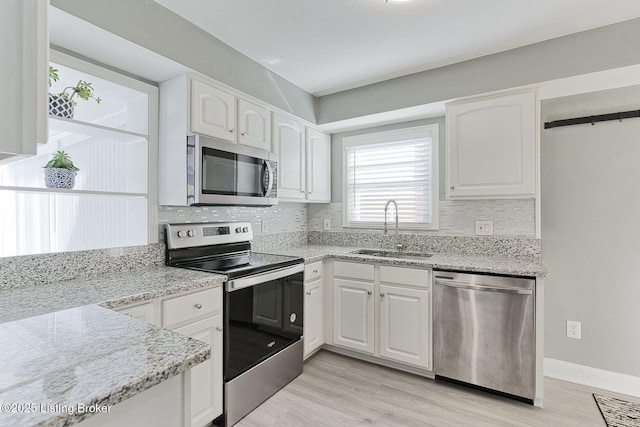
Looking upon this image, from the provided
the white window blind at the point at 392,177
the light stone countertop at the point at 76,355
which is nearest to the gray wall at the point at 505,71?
the white window blind at the point at 392,177

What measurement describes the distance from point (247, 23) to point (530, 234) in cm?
257

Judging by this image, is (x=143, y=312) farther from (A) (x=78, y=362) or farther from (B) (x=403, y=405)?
(B) (x=403, y=405)

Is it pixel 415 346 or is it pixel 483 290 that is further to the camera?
pixel 415 346

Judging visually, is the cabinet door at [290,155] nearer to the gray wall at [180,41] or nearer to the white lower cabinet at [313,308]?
the gray wall at [180,41]

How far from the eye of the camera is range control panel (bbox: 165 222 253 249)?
2096 millimetres

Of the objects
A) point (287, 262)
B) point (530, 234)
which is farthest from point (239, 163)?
point (530, 234)

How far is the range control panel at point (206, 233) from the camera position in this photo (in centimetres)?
210

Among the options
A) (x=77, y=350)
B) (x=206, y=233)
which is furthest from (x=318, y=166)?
(x=77, y=350)

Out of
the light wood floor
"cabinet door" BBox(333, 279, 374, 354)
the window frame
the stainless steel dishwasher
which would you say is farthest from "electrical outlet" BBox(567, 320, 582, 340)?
the window frame

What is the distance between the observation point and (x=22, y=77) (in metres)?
0.46

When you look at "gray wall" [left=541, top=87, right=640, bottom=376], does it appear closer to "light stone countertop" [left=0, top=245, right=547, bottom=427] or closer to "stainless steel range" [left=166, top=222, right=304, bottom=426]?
"stainless steel range" [left=166, top=222, right=304, bottom=426]

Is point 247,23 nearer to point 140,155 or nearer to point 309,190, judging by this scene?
point 140,155

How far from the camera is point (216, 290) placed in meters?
1.75

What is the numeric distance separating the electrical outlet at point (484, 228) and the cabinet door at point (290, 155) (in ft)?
5.19
